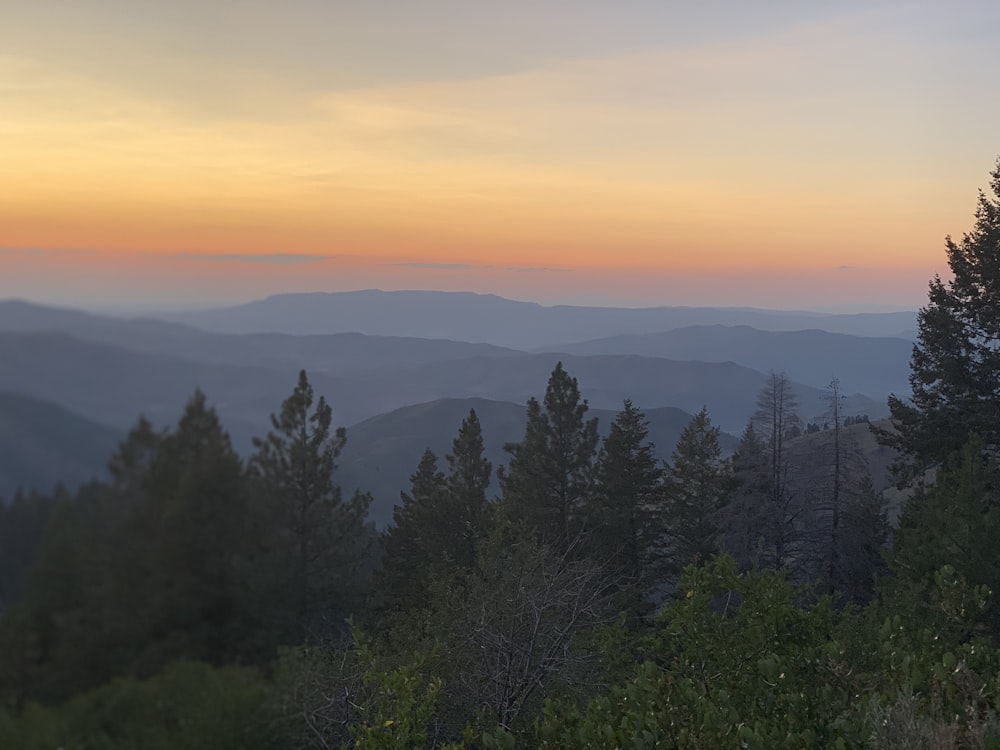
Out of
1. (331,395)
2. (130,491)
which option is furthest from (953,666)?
(130,491)

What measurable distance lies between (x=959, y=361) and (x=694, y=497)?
415 inches

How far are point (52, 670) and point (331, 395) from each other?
2.71 meters

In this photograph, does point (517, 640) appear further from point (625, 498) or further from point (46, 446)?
point (625, 498)

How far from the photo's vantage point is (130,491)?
2.95 metres

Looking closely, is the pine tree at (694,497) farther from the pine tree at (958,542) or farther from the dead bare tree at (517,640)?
the dead bare tree at (517,640)

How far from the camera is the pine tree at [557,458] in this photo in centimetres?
2608

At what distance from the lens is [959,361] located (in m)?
21.1

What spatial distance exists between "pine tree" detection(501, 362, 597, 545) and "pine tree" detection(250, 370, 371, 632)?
2105 centimetres

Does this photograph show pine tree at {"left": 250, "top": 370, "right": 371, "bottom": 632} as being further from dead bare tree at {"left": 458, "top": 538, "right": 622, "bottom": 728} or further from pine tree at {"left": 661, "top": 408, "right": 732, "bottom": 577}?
pine tree at {"left": 661, "top": 408, "right": 732, "bottom": 577}

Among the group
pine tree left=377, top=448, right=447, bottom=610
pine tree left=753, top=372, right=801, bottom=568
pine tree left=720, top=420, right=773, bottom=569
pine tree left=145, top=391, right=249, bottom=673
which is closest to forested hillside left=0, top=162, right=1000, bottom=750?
pine tree left=145, top=391, right=249, bottom=673

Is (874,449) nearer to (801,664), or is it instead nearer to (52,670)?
(801,664)

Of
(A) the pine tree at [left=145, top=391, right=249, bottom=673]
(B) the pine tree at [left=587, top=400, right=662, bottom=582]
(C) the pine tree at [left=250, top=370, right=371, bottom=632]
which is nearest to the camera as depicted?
(A) the pine tree at [left=145, top=391, right=249, bottom=673]

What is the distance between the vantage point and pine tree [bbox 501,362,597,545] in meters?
26.1

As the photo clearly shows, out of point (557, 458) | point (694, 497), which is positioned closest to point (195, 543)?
point (557, 458)
